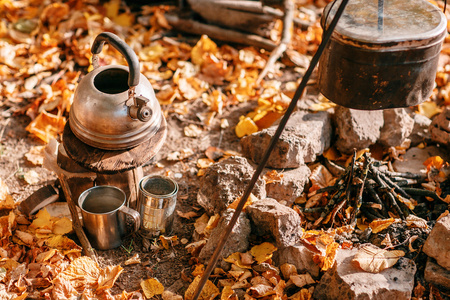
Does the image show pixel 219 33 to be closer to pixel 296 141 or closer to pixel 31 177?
pixel 296 141

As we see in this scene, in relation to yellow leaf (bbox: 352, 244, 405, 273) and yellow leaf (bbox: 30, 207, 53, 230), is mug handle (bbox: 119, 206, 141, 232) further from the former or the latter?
yellow leaf (bbox: 352, 244, 405, 273)

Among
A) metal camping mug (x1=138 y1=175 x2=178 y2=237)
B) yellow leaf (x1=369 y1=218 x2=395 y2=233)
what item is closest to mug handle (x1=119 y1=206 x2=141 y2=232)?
metal camping mug (x1=138 y1=175 x2=178 y2=237)

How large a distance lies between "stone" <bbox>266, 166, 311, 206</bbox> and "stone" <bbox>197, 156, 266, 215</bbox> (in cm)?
12

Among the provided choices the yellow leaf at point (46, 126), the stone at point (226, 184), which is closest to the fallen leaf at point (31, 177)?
the yellow leaf at point (46, 126)

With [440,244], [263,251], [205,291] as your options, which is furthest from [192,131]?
[440,244]

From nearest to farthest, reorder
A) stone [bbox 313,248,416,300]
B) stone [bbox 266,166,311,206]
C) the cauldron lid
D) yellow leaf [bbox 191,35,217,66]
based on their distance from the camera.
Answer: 1. the cauldron lid
2. stone [bbox 313,248,416,300]
3. stone [bbox 266,166,311,206]
4. yellow leaf [bbox 191,35,217,66]

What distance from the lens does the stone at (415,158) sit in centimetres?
373

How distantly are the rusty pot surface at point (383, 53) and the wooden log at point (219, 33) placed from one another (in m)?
2.69

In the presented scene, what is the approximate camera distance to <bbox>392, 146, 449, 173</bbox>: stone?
3729mm

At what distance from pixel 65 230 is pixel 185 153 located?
1267 millimetres

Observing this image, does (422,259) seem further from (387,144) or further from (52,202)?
(52,202)

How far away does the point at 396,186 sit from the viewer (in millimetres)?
3314

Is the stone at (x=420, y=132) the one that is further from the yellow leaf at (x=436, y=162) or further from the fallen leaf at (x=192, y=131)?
the fallen leaf at (x=192, y=131)

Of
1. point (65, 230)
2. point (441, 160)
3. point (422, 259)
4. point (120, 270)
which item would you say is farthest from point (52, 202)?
point (441, 160)
